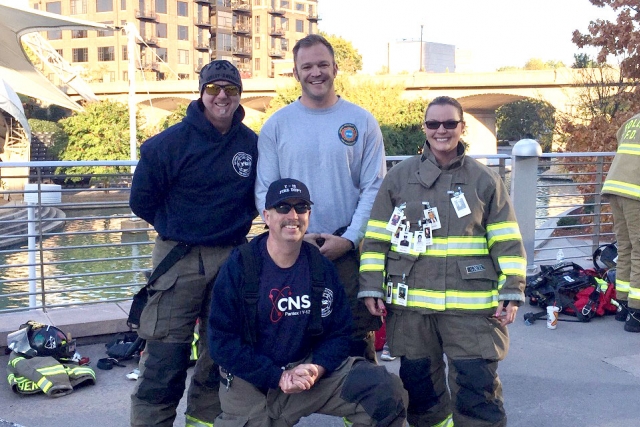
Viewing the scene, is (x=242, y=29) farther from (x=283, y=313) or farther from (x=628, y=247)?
(x=283, y=313)

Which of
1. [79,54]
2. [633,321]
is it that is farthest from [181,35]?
[633,321]

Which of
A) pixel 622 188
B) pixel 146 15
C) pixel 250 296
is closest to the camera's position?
pixel 250 296

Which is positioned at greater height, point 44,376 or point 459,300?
point 459,300

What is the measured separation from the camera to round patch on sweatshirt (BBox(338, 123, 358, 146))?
386 centimetres

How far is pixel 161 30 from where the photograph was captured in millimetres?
85125

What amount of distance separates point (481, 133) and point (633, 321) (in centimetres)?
5032

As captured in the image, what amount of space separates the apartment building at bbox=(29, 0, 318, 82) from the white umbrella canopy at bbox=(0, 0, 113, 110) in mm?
36338

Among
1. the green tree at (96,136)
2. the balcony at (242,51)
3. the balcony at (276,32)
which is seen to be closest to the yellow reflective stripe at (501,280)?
the green tree at (96,136)

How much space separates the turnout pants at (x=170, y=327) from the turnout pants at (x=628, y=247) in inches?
145

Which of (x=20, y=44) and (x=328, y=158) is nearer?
(x=328, y=158)

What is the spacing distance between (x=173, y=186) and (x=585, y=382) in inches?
125

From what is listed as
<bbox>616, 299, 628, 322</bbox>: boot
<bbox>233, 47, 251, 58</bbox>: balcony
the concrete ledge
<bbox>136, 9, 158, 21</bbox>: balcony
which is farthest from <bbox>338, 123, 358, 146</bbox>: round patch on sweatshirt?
<bbox>233, 47, 251, 58</bbox>: balcony

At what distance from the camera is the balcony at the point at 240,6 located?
91375 mm

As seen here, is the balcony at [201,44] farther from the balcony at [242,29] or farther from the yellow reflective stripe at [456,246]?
the yellow reflective stripe at [456,246]
